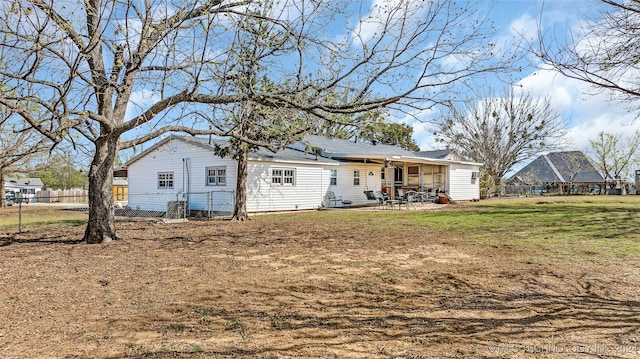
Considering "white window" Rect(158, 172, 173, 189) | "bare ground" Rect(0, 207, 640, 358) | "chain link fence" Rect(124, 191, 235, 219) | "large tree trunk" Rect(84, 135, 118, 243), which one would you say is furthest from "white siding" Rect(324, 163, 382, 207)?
"bare ground" Rect(0, 207, 640, 358)

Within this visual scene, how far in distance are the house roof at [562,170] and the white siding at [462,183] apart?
22180 mm

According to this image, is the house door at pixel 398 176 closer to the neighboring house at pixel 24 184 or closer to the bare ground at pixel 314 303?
the bare ground at pixel 314 303

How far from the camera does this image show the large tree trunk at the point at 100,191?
9.06 metres

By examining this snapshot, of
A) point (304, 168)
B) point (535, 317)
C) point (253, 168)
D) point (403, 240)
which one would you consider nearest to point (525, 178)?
point (304, 168)

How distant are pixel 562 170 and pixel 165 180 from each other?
4847 cm

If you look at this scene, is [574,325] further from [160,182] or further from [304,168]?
[160,182]

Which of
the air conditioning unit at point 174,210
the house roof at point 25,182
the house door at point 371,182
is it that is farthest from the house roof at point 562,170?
the house roof at point 25,182

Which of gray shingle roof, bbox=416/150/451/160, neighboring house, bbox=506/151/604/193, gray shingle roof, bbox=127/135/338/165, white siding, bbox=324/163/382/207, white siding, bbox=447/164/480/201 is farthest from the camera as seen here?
neighboring house, bbox=506/151/604/193

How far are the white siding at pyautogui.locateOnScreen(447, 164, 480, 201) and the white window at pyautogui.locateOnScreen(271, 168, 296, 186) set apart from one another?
1225 cm

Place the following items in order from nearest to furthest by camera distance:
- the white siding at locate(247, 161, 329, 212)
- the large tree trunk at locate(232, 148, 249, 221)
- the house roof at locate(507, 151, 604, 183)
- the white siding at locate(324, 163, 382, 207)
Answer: the large tree trunk at locate(232, 148, 249, 221)
the white siding at locate(247, 161, 329, 212)
the white siding at locate(324, 163, 382, 207)
the house roof at locate(507, 151, 604, 183)

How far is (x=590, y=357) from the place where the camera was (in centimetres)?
308

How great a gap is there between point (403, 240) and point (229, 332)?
21.5 ft

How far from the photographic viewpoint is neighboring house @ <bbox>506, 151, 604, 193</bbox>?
45119 millimetres

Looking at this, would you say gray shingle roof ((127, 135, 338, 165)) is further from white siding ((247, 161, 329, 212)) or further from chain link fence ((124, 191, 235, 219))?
chain link fence ((124, 191, 235, 219))
